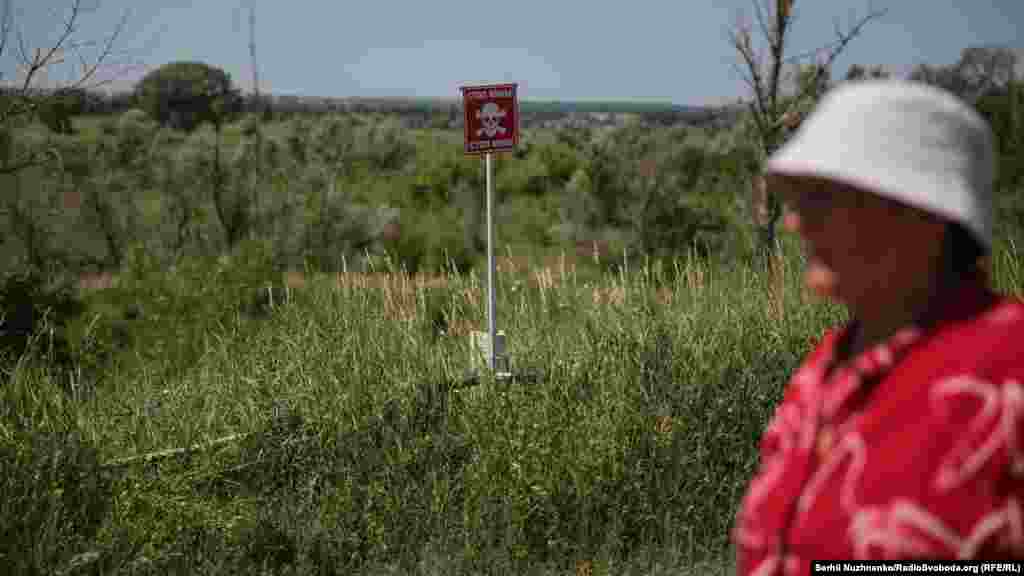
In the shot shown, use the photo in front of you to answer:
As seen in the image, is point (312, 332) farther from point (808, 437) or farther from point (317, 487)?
point (808, 437)

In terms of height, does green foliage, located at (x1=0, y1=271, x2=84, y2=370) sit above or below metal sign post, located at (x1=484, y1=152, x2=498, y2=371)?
below

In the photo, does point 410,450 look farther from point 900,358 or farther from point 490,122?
point 900,358

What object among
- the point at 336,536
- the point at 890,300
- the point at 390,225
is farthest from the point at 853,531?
the point at 390,225

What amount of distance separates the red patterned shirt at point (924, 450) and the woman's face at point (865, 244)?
64mm

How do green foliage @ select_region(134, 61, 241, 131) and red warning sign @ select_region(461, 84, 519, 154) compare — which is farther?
green foliage @ select_region(134, 61, 241, 131)

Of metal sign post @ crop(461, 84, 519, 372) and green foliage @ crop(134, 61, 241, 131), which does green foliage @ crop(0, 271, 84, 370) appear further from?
green foliage @ crop(134, 61, 241, 131)

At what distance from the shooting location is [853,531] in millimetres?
1385

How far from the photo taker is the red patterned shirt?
4.26ft

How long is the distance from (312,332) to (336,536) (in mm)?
1658

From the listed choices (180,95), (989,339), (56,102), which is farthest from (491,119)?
(180,95)

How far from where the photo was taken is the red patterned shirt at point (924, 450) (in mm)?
1299

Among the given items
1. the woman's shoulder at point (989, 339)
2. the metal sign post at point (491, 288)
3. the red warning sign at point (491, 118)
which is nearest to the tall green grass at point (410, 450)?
the metal sign post at point (491, 288)

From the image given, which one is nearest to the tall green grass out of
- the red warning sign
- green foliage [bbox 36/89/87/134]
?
the red warning sign

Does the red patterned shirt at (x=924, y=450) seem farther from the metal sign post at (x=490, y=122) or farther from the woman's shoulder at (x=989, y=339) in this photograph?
the metal sign post at (x=490, y=122)
